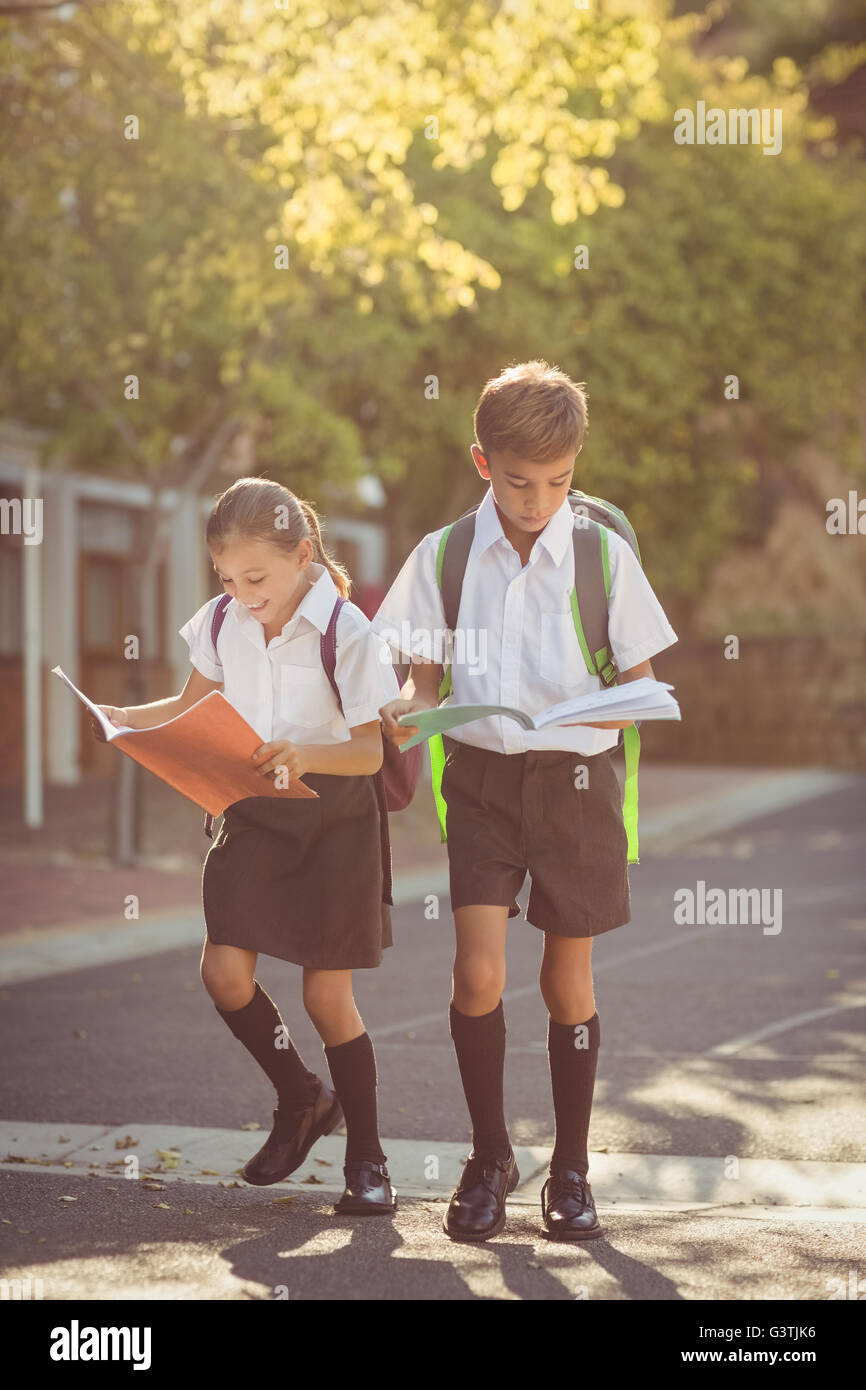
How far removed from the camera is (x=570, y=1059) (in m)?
4.19

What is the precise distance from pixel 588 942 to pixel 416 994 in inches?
164

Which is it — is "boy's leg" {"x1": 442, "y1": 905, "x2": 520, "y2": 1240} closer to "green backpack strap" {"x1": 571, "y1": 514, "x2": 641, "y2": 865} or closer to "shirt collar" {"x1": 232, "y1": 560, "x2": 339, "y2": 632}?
"green backpack strap" {"x1": 571, "y1": 514, "x2": 641, "y2": 865}

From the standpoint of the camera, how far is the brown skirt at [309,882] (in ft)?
13.7

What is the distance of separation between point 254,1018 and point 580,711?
1199mm

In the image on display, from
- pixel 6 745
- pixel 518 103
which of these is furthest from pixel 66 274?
pixel 6 745

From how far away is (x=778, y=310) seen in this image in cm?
2078

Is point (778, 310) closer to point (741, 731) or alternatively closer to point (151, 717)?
point (741, 731)

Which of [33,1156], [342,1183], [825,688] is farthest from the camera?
[825,688]

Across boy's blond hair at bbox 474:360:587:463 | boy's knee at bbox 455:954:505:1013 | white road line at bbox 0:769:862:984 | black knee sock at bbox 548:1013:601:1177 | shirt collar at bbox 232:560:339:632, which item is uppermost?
boy's blond hair at bbox 474:360:587:463

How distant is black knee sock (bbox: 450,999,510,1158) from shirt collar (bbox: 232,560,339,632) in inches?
36.8

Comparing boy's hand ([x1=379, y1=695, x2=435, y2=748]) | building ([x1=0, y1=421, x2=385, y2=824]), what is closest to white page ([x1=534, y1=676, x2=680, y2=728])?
boy's hand ([x1=379, y1=695, x2=435, y2=748])

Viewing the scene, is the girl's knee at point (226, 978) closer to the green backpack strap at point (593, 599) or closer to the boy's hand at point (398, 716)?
the boy's hand at point (398, 716)

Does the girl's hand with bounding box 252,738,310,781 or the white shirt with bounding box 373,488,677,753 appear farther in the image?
the white shirt with bounding box 373,488,677,753

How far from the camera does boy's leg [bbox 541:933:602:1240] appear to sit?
13.5 ft
